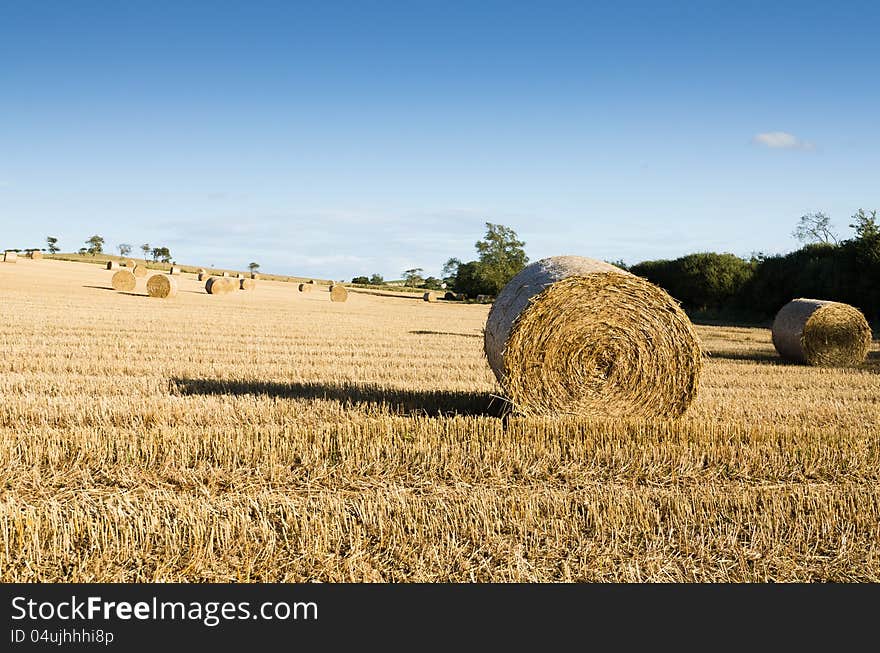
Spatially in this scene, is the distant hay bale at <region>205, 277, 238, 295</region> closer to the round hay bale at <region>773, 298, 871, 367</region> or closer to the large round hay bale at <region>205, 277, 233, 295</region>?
the large round hay bale at <region>205, 277, 233, 295</region>

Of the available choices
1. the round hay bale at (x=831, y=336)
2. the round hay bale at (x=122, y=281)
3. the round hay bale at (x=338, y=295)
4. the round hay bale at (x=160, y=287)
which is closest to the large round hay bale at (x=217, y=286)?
the round hay bale at (x=122, y=281)

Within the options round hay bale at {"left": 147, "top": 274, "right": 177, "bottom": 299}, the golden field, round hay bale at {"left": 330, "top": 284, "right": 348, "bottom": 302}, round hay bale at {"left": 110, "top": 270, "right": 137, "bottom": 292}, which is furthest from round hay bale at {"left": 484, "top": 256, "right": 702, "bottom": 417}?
round hay bale at {"left": 330, "top": 284, "right": 348, "bottom": 302}

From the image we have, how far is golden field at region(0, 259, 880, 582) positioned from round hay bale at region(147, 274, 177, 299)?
19.8 meters

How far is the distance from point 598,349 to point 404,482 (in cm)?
318

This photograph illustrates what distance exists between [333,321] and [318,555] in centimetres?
1902

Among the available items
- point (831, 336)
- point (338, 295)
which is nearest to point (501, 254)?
point (338, 295)

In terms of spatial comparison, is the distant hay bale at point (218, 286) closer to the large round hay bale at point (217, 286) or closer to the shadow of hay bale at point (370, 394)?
the large round hay bale at point (217, 286)

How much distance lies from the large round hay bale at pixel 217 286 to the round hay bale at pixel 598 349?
29.9m

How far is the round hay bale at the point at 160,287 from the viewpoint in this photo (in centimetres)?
2986

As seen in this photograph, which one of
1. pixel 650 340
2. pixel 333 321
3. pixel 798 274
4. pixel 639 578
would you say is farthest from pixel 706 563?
pixel 798 274

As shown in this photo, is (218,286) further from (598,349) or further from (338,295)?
(598,349)

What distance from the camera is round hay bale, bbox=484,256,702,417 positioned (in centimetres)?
799

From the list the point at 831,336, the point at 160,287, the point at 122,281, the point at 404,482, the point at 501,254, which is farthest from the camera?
the point at 501,254

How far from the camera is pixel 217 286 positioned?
119ft
